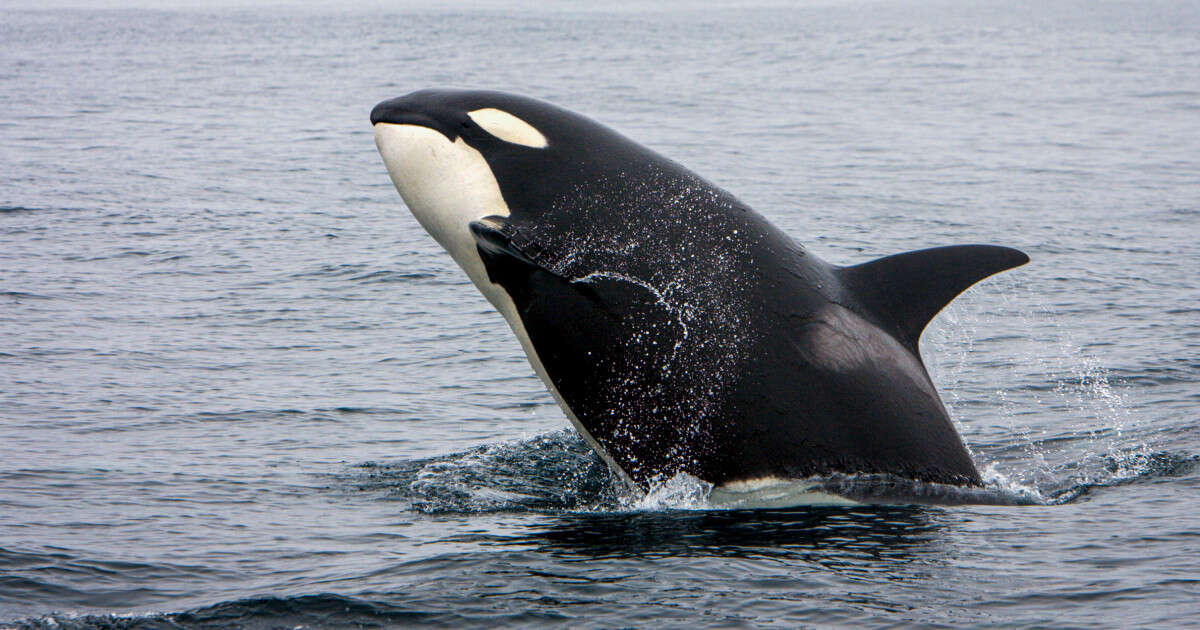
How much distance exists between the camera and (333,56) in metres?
64.9

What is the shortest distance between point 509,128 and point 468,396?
4.93 m

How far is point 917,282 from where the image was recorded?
9.44 metres

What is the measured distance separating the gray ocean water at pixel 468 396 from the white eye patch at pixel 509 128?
101 inches

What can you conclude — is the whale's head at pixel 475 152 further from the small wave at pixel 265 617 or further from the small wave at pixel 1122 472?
the small wave at pixel 1122 472

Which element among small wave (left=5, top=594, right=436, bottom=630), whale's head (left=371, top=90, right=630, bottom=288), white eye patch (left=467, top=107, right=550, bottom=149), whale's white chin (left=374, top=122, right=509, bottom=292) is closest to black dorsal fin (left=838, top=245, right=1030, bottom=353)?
whale's head (left=371, top=90, right=630, bottom=288)

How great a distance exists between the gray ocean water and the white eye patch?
2565 mm

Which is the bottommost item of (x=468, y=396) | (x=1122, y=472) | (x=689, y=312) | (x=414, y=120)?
(x=468, y=396)

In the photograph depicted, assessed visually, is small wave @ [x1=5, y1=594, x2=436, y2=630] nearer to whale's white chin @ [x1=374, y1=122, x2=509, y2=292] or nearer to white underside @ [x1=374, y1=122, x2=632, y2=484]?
white underside @ [x1=374, y1=122, x2=632, y2=484]

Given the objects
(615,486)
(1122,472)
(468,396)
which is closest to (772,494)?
(615,486)

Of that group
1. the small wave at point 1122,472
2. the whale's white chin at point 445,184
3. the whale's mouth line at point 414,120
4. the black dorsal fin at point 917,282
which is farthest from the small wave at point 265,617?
the small wave at point 1122,472

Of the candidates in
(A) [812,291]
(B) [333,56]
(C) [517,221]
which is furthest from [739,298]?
(B) [333,56]

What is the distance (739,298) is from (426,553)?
2.61 m

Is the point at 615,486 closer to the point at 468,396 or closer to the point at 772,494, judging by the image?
the point at 772,494

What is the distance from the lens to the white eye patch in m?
9.56
